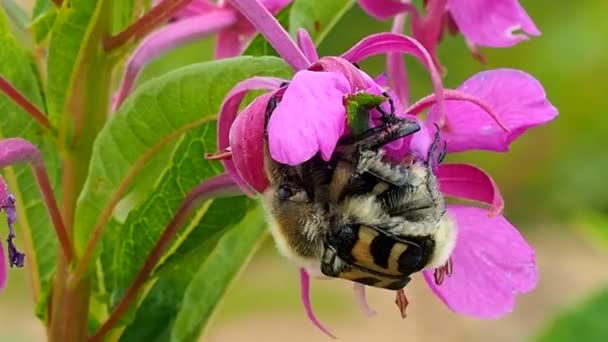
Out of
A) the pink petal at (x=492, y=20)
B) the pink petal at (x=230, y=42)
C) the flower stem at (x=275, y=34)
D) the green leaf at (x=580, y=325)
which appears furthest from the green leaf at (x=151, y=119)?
the green leaf at (x=580, y=325)

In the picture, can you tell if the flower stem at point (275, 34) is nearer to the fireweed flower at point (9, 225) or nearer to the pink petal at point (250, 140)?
the pink petal at point (250, 140)

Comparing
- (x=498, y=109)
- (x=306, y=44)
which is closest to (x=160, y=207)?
(x=306, y=44)

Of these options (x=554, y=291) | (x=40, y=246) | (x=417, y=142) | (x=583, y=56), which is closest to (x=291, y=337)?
(x=554, y=291)

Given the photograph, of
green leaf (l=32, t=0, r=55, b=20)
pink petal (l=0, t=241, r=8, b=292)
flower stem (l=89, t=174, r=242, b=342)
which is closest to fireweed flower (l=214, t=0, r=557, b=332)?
flower stem (l=89, t=174, r=242, b=342)

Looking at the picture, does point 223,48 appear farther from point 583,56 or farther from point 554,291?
point 583,56

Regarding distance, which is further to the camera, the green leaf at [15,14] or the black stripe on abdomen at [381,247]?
the green leaf at [15,14]

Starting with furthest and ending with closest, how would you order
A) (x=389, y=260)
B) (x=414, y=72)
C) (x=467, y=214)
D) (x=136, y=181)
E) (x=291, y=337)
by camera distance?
(x=414, y=72) → (x=291, y=337) → (x=136, y=181) → (x=467, y=214) → (x=389, y=260)
